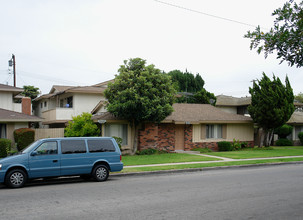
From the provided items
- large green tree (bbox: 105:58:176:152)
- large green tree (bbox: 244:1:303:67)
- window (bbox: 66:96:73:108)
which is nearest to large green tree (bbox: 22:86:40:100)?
window (bbox: 66:96:73:108)

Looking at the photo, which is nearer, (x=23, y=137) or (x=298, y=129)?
(x=23, y=137)

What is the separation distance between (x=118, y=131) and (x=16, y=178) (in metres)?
12.5

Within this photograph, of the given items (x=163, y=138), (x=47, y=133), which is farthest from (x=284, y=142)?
(x=47, y=133)

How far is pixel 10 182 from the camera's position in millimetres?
10891

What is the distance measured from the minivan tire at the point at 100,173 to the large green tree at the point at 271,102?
17.3 meters

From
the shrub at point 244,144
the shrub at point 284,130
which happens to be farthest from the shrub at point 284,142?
the shrub at point 244,144

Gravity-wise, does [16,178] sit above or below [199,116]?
below

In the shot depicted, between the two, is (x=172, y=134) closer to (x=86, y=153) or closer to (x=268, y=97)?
(x=268, y=97)

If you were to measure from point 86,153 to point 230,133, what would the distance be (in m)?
18.1

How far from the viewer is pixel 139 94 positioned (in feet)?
68.9

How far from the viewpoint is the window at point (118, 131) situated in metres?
22.9

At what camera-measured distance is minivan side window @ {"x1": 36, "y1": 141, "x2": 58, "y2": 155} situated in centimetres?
1164

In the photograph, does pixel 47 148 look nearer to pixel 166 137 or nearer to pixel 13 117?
pixel 13 117

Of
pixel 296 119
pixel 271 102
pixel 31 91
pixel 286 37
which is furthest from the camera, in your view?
pixel 31 91
